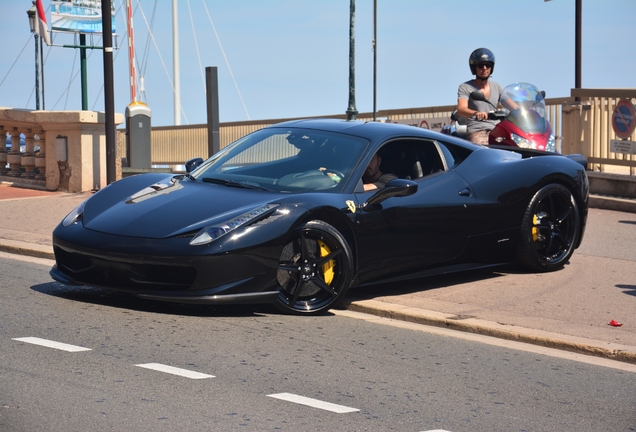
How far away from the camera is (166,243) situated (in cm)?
654

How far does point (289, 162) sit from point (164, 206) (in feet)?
3.77

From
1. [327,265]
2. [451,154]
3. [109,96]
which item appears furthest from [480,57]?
[109,96]

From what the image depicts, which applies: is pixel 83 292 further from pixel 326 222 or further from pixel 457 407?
pixel 457 407

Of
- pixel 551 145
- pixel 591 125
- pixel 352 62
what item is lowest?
pixel 551 145

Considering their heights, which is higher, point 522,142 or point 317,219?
point 522,142

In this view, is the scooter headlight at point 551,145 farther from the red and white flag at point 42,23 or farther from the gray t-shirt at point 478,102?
the red and white flag at point 42,23

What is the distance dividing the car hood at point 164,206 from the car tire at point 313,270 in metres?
0.39

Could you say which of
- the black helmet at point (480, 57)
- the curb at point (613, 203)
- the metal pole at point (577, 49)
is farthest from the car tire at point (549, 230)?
the metal pole at point (577, 49)

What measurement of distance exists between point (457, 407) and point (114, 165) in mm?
10740

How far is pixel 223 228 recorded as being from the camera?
260 inches

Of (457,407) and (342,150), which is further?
(342,150)

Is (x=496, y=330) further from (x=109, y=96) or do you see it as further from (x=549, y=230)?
(x=109, y=96)

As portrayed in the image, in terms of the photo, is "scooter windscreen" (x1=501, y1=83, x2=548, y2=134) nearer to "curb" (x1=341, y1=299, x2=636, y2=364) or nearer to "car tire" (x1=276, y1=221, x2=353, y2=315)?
"curb" (x1=341, y1=299, x2=636, y2=364)

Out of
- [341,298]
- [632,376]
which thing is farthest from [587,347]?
[341,298]
